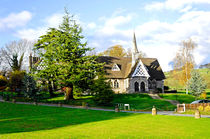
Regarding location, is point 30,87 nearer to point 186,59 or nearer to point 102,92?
point 102,92

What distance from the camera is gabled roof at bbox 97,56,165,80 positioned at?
53.0 m

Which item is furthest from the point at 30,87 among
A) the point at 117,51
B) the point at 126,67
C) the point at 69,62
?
the point at 117,51

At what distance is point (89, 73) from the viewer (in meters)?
39.6

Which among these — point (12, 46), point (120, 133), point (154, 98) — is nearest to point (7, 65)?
point (12, 46)

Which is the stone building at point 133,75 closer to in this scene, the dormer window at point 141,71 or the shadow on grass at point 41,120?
the dormer window at point 141,71

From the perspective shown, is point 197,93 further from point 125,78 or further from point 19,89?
point 19,89

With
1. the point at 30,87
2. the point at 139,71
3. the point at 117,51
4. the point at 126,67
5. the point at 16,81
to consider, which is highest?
the point at 117,51

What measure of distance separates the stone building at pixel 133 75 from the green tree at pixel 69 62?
36.6ft

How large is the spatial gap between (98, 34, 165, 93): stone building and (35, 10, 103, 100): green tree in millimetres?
11149

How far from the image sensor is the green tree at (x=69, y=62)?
3825cm

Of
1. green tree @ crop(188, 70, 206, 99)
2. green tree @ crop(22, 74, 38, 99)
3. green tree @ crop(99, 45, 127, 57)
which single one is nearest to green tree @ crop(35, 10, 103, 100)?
green tree @ crop(22, 74, 38, 99)

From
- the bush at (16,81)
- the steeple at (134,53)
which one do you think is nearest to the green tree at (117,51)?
the steeple at (134,53)

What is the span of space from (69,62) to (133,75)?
17.1 meters

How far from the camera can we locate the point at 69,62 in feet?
128
